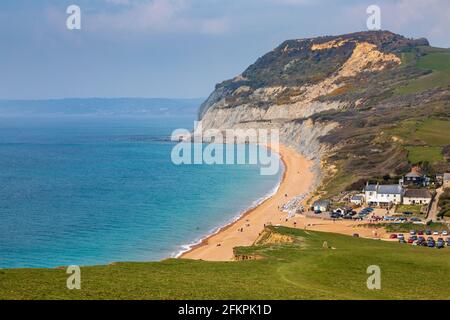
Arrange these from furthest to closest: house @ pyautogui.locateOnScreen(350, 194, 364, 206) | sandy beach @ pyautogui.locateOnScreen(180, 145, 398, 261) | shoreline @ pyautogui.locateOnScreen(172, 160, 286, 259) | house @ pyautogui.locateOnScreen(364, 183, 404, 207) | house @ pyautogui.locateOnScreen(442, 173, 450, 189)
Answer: house @ pyautogui.locateOnScreen(442, 173, 450, 189) < house @ pyautogui.locateOnScreen(350, 194, 364, 206) < house @ pyautogui.locateOnScreen(364, 183, 404, 207) < shoreline @ pyautogui.locateOnScreen(172, 160, 286, 259) < sandy beach @ pyautogui.locateOnScreen(180, 145, 398, 261)

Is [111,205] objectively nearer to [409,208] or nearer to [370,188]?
[370,188]

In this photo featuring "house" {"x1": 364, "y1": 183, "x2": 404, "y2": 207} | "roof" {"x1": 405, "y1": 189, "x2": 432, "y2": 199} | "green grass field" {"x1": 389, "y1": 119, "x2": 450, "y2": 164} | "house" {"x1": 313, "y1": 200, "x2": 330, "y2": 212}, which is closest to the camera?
"house" {"x1": 313, "y1": 200, "x2": 330, "y2": 212}

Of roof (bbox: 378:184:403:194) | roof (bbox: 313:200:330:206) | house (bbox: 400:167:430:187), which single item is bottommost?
roof (bbox: 313:200:330:206)

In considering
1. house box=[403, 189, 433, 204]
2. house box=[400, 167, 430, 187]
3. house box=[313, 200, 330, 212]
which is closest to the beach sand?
house box=[313, 200, 330, 212]

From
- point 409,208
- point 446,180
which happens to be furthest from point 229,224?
point 446,180

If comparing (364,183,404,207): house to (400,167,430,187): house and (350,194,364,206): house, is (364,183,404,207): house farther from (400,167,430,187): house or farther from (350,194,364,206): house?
(400,167,430,187): house

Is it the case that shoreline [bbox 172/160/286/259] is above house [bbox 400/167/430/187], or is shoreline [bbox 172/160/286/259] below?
below

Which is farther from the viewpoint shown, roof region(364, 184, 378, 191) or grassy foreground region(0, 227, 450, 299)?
roof region(364, 184, 378, 191)
